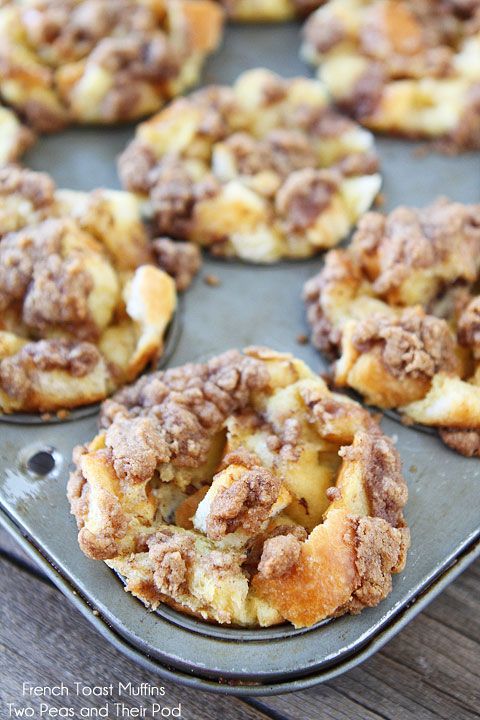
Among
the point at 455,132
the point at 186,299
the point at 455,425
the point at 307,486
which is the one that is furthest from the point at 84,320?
the point at 455,132

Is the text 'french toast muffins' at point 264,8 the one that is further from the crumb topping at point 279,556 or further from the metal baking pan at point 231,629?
the crumb topping at point 279,556

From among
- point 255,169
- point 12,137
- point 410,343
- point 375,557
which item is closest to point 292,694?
point 375,557

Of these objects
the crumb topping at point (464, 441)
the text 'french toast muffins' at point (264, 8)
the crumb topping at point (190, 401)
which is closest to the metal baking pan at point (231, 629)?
the crumb topping at point (464, 441)

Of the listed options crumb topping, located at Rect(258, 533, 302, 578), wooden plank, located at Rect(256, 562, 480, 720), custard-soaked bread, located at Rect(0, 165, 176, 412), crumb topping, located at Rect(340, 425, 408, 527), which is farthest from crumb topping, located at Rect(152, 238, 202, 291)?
wooden plank, located at Rect(256, 562, 480, 720)

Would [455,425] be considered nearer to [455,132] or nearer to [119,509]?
[119,509]

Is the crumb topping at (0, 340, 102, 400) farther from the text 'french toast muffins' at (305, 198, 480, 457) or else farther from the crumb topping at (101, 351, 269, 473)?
the text 'french toast muffins' at (305, 198, 480, 457)

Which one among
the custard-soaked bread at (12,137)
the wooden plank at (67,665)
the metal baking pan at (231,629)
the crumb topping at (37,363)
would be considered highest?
the custard-soaked bread at (12,137)
